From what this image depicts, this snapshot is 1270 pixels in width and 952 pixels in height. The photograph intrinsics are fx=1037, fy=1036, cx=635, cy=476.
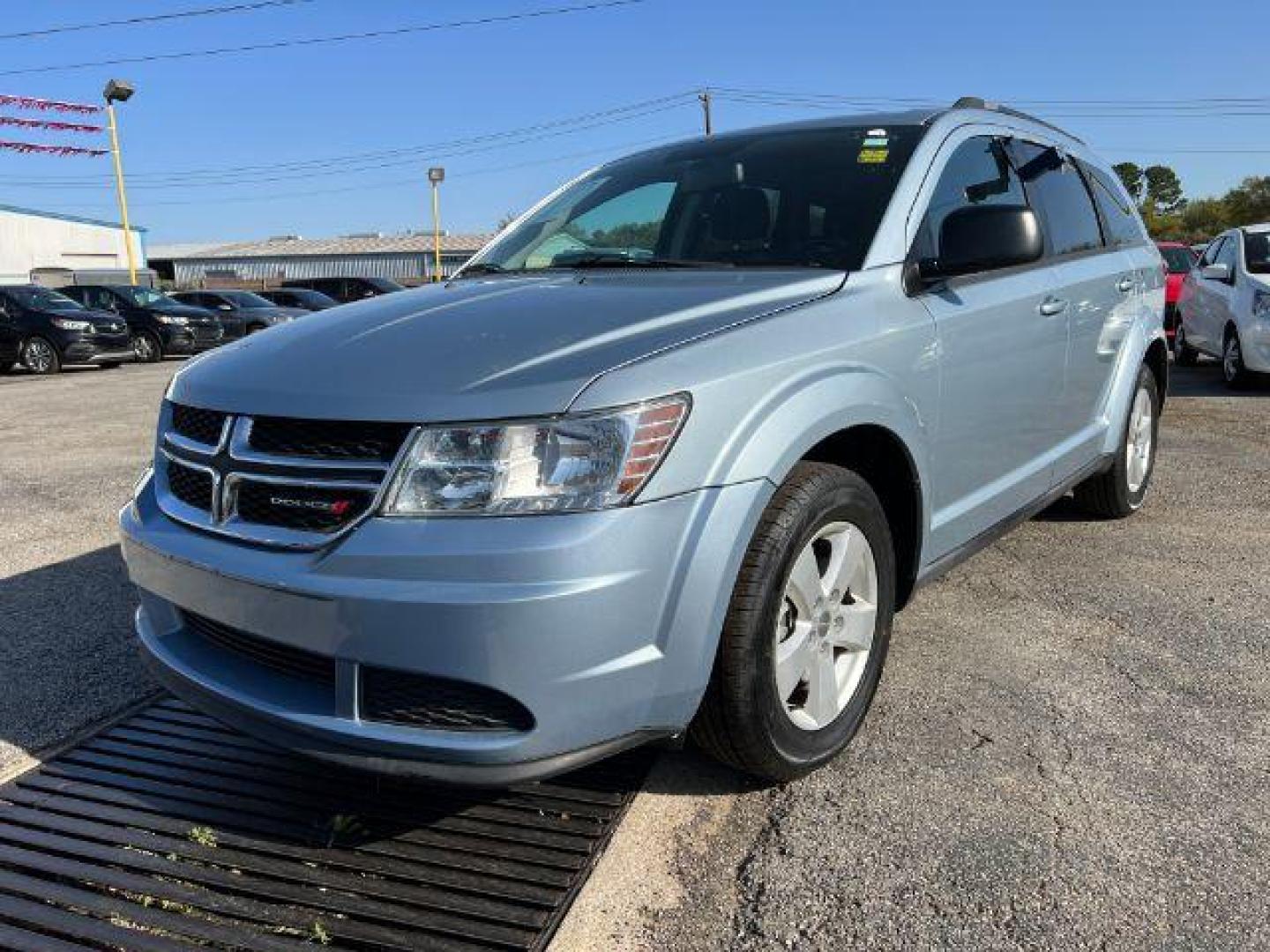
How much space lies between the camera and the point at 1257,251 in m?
9.76

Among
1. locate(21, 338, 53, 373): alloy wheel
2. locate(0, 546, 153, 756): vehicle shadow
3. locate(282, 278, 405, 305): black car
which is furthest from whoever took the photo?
locate(282, 278, 405, 305): black car

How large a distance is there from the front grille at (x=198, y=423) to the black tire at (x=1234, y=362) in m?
9.63

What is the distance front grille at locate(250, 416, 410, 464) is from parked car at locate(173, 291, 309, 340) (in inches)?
762

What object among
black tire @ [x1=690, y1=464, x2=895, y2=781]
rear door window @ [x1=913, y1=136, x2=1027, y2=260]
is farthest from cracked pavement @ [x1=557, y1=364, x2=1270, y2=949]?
rear door window @ [x1=913, y1=136, x2=1027, y2=260]

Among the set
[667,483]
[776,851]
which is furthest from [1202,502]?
[667,483]

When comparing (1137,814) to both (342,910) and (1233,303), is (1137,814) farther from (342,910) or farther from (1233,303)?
(1233,303)

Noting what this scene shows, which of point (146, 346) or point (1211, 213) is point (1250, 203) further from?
point (146, 346)

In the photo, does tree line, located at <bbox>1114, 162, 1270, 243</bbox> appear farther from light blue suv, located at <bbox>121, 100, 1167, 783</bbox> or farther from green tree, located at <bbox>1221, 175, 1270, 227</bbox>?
light blue suv, located at <bbox>121, 100, 1167, 783</bbox>

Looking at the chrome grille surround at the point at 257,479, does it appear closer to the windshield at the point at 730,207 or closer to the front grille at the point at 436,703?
the front grille at the point at 436,703

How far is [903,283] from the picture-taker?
292cm

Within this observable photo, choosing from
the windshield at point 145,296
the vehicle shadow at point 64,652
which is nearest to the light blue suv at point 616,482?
the vehicle shadow at point 64,652

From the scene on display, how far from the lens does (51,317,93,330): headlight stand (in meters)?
16.7

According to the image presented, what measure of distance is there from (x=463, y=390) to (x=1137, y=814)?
1863mm

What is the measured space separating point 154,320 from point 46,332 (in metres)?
2.69
